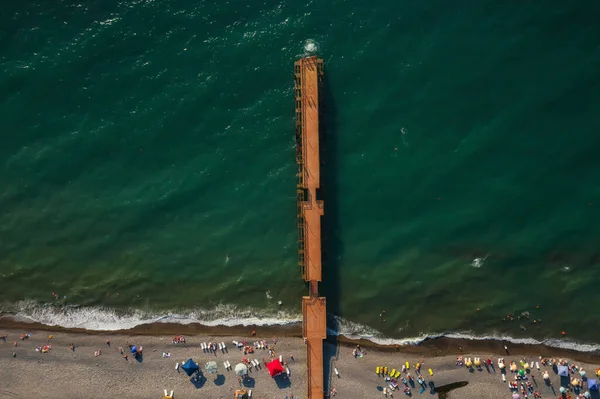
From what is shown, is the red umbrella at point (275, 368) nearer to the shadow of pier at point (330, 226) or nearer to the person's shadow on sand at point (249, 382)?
the person's shadow on sand at point (249, 382)

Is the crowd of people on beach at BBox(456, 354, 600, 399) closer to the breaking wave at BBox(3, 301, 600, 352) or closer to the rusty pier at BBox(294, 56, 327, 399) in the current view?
the breaking wave at BBox(3, 301, 600, 352)

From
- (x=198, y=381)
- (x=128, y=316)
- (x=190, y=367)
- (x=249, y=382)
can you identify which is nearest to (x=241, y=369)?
(x=249, y=382)

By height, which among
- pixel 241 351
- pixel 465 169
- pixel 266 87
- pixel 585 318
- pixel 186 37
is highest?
pixel 186 37

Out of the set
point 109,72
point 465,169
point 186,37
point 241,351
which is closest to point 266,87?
point 186,37

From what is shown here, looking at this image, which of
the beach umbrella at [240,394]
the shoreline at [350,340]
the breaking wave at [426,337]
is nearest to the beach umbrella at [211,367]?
the shoreline at [350,340]

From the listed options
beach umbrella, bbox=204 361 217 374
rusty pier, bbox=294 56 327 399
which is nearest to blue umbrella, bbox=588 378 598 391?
rusty pier, bbox=294 56 327 399

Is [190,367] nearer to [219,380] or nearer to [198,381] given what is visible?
[198,381]

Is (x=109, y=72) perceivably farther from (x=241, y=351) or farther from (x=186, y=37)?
(x=241, y=351)
